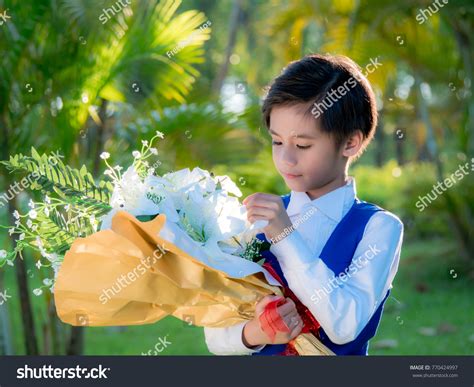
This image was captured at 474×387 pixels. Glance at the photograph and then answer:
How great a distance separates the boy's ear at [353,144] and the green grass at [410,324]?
4689mm

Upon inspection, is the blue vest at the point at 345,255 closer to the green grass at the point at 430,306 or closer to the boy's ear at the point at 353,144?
the boy's ear at the point at 353,144

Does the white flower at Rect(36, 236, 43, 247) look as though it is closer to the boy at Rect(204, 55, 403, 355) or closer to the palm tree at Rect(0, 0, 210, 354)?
the boy at Rect(204, 55, 403, 355)

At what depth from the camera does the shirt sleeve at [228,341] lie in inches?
76.0

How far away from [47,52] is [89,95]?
43 centimetres

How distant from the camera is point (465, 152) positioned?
8.48 m

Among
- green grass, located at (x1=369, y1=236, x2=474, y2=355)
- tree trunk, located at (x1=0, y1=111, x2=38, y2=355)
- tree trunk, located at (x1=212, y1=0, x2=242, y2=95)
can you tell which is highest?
tree trunk, located at (x1=212, y1=0, x2=242, y2=95)

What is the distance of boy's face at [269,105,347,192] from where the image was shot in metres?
1.87

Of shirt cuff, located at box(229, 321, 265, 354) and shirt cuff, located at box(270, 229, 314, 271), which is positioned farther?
shirt cuff, located at box(229, 321, 265, 354)

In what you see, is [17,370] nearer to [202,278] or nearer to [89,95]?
[202,278]

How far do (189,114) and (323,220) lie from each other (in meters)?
2.82

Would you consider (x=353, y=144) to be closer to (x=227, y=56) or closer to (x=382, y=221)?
(x=382, y=221)

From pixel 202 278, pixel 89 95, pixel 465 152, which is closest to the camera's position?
pixel 202 278

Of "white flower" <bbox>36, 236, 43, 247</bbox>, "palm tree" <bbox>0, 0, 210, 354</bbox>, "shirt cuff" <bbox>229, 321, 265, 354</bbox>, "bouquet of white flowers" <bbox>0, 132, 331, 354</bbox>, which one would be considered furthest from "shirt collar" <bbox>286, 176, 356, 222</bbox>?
"palm tree" <bbox>0, 0, 210, 354</bbox>

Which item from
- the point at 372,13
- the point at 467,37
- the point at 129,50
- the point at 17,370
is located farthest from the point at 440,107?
the point at 17,370
